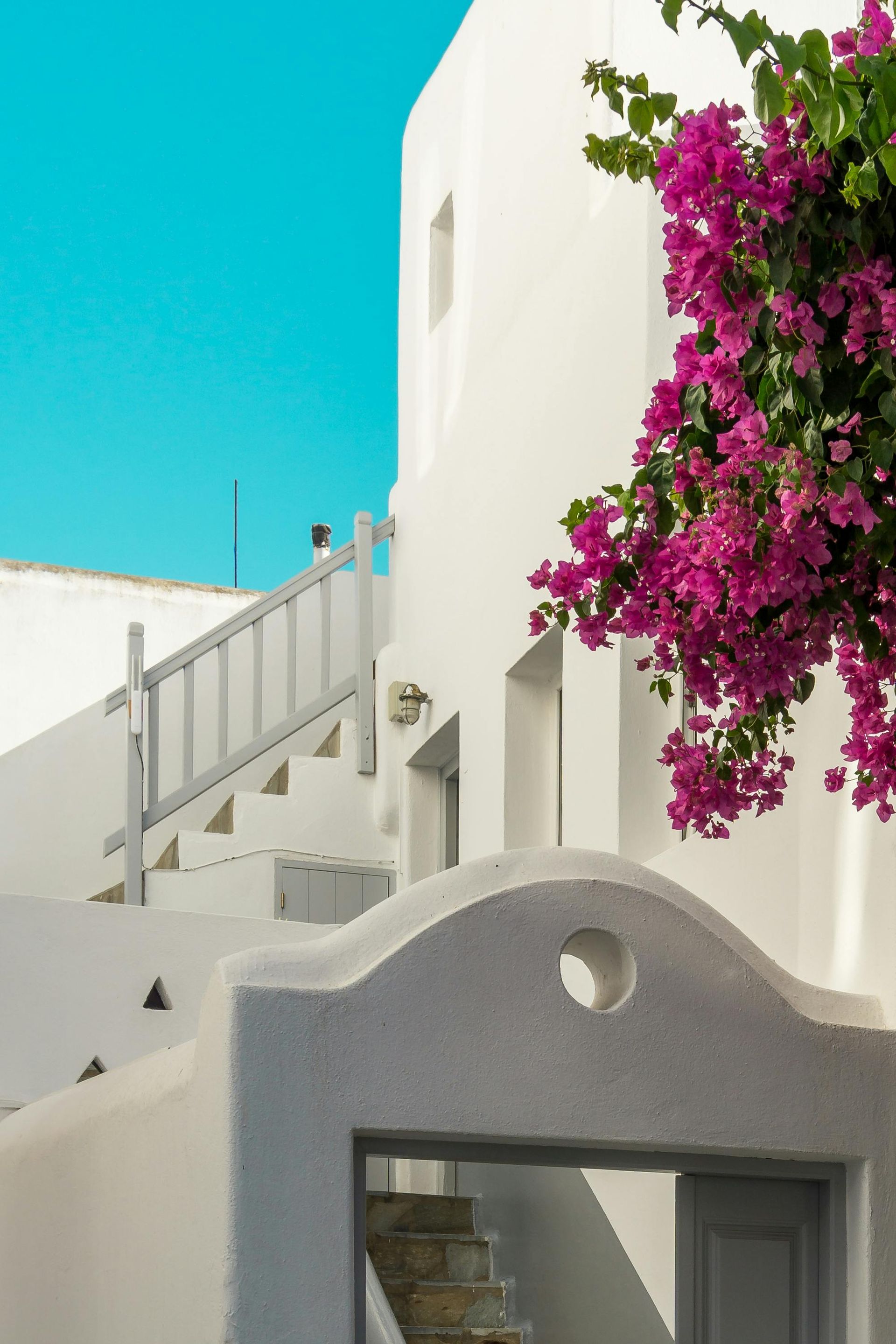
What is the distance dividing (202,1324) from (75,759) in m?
8.08

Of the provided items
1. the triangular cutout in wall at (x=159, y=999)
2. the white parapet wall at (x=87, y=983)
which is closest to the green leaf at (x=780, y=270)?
the white parapet wall at (x=87, y=983)

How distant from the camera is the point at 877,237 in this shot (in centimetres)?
264

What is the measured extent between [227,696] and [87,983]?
10.3 ft

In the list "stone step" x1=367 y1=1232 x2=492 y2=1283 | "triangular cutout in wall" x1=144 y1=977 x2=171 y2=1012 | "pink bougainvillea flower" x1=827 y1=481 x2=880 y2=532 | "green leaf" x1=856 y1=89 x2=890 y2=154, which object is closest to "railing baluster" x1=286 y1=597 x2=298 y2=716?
"triangular cutout in wall" x1=144 y1=977 x2=171 y2=1012

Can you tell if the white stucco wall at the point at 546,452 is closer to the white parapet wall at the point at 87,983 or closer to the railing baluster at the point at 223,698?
the railing baluster at the point at 223,698

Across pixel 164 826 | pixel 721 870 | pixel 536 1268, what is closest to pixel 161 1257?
pixel 721 870

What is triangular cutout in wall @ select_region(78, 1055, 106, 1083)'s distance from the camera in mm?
6672

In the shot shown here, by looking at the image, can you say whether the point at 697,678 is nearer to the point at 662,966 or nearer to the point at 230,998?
the point at 662,966

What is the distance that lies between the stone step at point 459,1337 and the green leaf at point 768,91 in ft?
17.9

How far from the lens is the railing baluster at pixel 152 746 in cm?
879

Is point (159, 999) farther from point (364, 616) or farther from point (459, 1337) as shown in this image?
point (364, 616)

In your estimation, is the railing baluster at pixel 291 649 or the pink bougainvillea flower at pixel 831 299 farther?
the railing baluster at pixel 291 649

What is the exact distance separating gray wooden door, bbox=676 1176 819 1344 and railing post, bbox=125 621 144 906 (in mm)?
5208

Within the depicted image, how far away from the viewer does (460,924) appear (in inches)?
142
